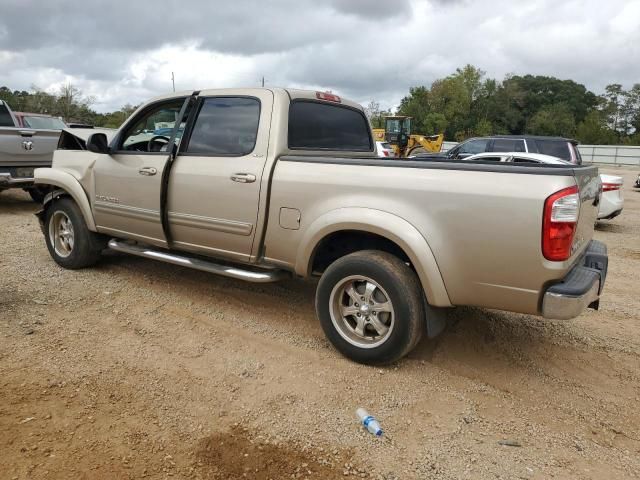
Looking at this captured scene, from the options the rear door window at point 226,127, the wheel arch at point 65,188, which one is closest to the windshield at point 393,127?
the wheel arch at point 65,188

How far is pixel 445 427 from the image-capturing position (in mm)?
2945

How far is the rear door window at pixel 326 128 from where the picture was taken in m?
4.20

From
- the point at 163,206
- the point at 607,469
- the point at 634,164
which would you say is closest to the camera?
the point at 607,469

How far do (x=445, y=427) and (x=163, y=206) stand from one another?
2865 millimetres

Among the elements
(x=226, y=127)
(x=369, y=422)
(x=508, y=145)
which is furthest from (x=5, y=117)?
(x=508, y=145)

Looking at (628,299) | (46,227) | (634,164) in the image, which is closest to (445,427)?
(628,299)

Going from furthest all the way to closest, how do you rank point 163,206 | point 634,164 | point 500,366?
point 634,164, point 163,206, point 500,366

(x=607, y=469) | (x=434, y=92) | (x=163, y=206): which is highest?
(x=434, y=92)

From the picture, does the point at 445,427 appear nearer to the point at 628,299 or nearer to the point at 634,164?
the point at 628,299

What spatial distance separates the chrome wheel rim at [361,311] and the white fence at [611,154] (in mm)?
34148

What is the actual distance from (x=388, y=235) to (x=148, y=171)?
2345 mm

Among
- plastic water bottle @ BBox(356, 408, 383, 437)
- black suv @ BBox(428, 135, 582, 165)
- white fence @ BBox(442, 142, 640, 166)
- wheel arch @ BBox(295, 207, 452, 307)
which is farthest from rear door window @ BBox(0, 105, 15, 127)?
white fence @ BBox(442, 142, 640, 166)

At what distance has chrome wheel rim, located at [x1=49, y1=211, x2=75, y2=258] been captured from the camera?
5531mm

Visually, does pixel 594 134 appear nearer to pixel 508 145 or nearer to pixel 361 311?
pixel 508 145
